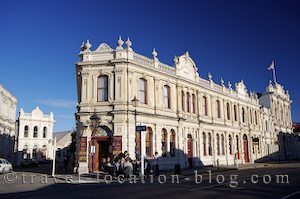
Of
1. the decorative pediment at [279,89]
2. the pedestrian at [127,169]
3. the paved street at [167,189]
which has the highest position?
the decorative pediment at [279,89]

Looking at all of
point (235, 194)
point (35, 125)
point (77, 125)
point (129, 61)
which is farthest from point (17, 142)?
point (235, 194)

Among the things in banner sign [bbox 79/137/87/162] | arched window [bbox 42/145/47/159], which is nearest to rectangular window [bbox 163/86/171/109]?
banner sign [bbox 79/137/87/162]

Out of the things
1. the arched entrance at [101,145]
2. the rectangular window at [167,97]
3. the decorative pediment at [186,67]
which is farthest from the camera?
the decorative pediment at [186,67]

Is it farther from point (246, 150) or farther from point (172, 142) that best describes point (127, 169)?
point (246, 150)

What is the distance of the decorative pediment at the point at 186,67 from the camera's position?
3303 cm

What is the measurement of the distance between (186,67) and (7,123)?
118ft

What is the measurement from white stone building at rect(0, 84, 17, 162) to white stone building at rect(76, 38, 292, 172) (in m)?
23.9

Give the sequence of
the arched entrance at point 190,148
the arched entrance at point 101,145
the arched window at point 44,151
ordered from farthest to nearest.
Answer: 1. the arched window at point 44,151
2. the arched entrance at point 190,148
3. the arched entrance at point 101,145

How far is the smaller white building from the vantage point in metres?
58.1

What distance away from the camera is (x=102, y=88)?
27.3 m

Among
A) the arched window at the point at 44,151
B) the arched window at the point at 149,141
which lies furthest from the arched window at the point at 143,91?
the arched window at the point at 44,151

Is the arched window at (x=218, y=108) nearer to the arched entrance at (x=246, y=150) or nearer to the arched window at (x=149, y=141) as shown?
the arched entrance at (x=246, y=150)

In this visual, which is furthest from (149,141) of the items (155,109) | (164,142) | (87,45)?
(87,45)

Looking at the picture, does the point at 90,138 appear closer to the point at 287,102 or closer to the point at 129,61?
the point at 129,61
